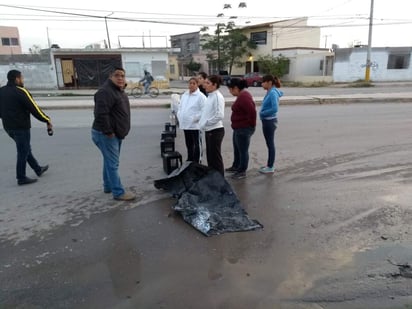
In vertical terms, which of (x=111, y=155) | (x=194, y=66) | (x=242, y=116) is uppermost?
(x=194, y=66)

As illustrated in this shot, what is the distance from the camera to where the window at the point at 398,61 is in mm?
34500

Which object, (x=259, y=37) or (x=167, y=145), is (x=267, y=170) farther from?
(x=259, y=37)

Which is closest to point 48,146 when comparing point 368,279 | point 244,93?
point 244,93

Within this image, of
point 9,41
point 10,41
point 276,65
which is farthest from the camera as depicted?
point 10,41

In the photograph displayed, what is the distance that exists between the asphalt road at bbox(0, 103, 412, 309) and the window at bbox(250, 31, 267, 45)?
143 feet

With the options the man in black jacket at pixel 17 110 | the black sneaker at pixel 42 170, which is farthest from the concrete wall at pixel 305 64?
the man in black jacket at pixel 17 110

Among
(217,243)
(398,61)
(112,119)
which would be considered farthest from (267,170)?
(398,61)

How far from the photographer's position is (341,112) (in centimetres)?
1293

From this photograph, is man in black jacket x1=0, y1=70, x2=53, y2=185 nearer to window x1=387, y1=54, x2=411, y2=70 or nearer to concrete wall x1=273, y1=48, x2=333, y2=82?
concrete wall x1=273, y1=48, x2=333, y2=82

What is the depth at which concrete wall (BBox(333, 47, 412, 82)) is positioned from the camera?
113ft

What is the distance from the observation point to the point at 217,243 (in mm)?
3441

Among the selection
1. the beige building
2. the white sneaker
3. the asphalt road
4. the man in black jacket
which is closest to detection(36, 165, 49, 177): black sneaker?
the asphalt road

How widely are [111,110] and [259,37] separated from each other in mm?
46972

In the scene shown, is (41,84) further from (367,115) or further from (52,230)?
(52,230)
